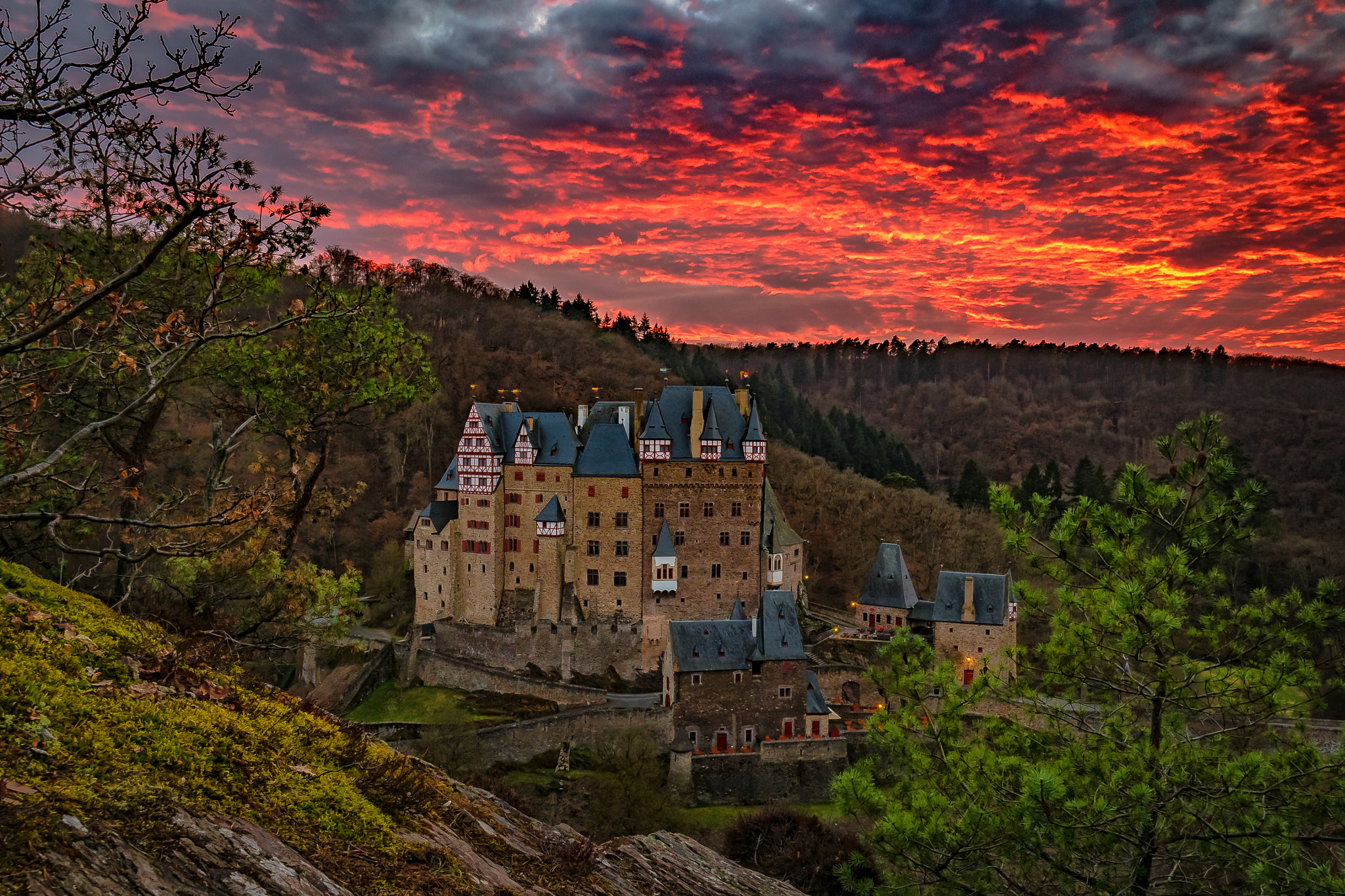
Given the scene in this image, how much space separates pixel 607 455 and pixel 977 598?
20.7 m

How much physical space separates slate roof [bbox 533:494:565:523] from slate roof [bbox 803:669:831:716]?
15297 millimetres

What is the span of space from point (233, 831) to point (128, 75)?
490 cm

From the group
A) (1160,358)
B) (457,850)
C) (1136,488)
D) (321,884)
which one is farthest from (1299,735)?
(1160,358)

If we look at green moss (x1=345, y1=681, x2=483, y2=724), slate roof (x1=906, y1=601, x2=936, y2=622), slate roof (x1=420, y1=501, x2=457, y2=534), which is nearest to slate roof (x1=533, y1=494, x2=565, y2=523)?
slate roof (x1=420, y1=501, x2=457, y2=534)

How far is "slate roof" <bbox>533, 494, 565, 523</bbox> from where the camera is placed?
148 feet

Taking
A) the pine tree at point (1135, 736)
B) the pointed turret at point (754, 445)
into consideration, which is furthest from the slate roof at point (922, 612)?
the pine tree at point (1135, 736)

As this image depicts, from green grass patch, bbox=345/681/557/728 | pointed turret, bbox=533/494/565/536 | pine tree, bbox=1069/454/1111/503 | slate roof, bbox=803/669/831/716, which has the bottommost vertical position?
green grass patch, bbox=345/681/557/728

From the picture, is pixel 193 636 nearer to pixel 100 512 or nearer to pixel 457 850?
pixel 457 850

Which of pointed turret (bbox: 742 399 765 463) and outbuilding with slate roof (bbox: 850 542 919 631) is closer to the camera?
pointed turret (bbox: 742 399 765 463)

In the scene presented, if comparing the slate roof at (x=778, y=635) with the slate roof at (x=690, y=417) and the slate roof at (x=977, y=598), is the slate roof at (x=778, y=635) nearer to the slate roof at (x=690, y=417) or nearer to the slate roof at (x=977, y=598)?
the slate roof at (x=977, y=598)

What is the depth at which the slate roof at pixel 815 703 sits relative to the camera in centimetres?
3831

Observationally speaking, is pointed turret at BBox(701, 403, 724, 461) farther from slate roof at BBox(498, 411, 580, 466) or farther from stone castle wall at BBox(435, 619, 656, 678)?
stone castle wall at BBox(435, 619, 656, 678)

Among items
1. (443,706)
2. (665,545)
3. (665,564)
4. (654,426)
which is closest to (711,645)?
(665,564)

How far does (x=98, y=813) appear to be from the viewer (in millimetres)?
4137
